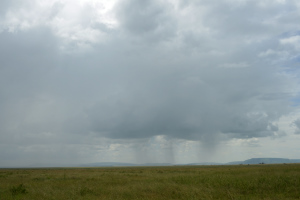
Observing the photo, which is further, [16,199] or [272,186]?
[272,186]

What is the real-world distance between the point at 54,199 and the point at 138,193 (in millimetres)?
6333

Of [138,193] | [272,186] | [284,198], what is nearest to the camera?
[284,198]

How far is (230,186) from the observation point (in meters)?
21.0

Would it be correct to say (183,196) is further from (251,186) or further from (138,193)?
(251,186)

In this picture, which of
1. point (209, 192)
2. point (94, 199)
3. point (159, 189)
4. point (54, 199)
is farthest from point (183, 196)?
point (54, 199)

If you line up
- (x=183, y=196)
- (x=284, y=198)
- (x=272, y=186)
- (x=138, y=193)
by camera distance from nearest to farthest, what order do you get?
(x=284, y=198)
(x=183, y=196)
(x=138, y=193)
(x=272, y=186)

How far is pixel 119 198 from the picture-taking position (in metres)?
16.7

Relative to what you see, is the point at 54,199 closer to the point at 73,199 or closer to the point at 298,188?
the point at 73,199

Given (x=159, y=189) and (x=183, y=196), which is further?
(x=159, y=189)

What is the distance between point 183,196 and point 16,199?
1189cm

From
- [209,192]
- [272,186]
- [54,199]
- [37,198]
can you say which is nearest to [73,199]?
[54,199]

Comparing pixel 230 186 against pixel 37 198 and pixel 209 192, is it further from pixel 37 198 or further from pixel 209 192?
pixel 37 198

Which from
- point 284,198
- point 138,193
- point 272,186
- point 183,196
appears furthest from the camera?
point 272,186

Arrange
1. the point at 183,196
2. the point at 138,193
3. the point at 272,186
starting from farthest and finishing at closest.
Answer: the point at 272,186 → the point at 138,193 → the point at 183,196
